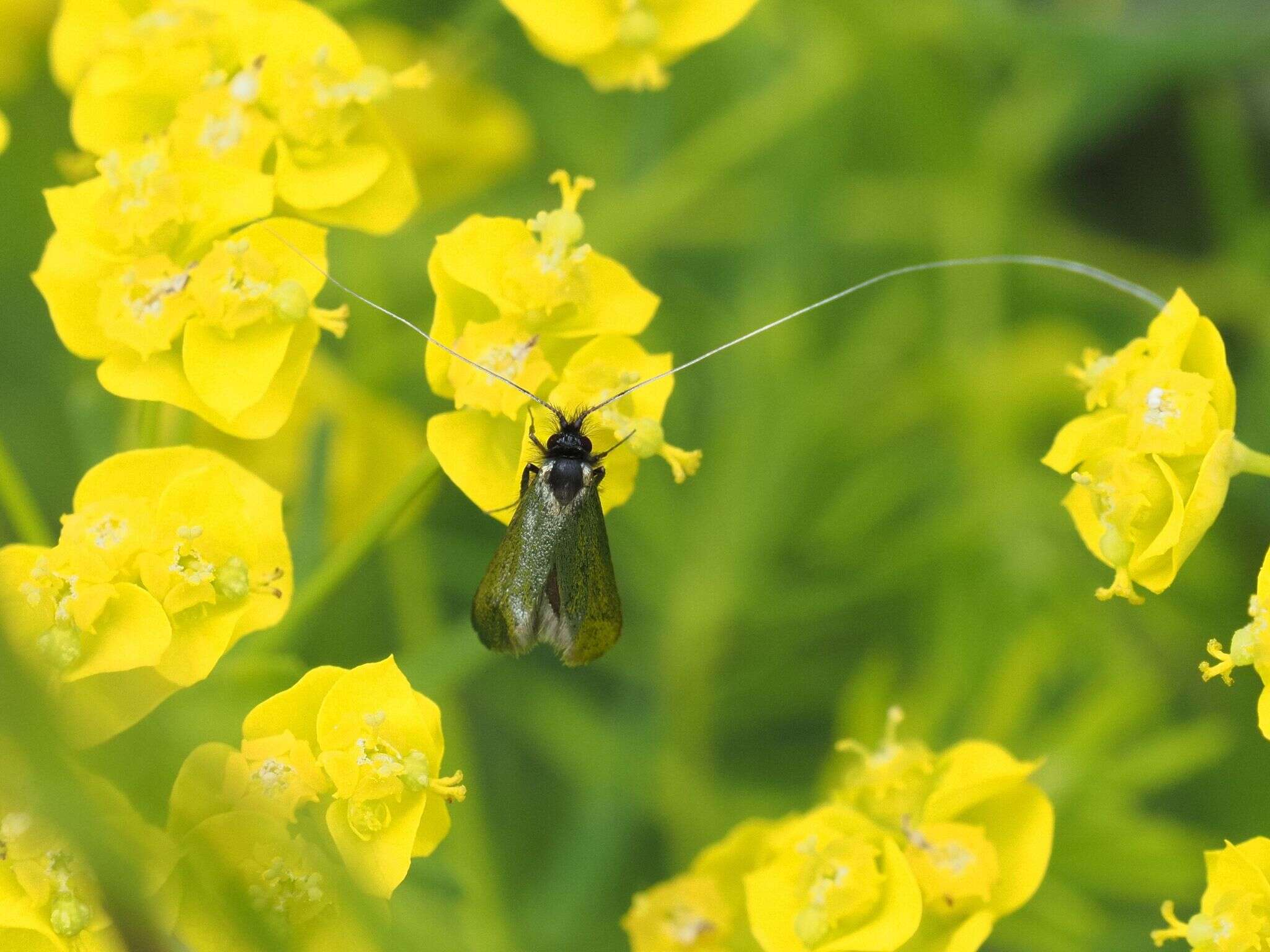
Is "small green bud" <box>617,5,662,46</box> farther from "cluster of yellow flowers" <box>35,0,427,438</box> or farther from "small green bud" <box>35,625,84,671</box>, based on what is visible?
"small green bud" <box>35,625,84,671</box>

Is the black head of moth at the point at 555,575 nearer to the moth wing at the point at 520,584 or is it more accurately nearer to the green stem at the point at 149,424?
the moth wing at the point at 520,584

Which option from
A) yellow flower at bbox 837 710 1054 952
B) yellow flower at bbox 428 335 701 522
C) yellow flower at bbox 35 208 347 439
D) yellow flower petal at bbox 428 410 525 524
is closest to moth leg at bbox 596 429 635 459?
yellow flower at bbox 428 335 701 522

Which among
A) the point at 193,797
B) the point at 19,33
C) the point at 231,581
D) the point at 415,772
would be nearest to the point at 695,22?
the point at 231,581

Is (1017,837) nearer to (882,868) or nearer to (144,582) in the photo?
(882,868)

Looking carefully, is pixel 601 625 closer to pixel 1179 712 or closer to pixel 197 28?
pixel 197 28

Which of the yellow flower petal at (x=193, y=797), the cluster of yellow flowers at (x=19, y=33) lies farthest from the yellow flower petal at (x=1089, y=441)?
the cluster of yellow flowers at (x=19, y=33)
